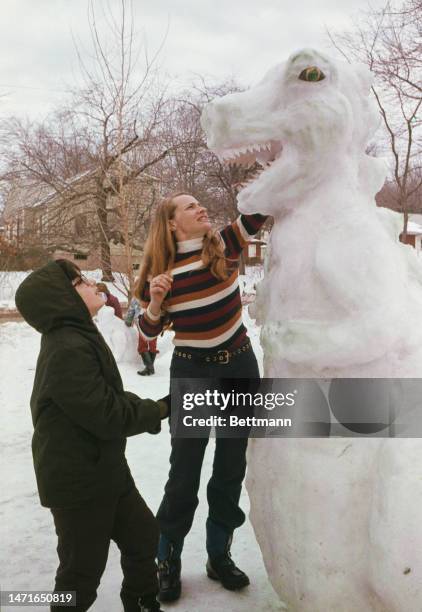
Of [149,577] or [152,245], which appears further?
[152,245]

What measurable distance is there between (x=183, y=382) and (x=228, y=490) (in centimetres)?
57

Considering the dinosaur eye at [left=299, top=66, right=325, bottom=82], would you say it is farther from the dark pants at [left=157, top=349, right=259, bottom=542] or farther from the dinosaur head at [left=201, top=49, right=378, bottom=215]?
the dark pants at [left=157, top=349, right=259, bottom=542]

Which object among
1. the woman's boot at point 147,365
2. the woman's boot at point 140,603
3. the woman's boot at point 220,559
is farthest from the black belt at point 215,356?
the woman's boot at point 147,365

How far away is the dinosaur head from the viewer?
80.5 inches

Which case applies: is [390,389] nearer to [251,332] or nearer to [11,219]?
[251,332]

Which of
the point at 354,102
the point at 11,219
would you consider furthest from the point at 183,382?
the point at 11,219

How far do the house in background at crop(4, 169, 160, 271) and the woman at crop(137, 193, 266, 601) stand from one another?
18.7 feet

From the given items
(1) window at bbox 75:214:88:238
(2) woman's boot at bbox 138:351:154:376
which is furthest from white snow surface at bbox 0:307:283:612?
(1) window at bbox 75:214:88:238

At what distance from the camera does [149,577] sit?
237 cm

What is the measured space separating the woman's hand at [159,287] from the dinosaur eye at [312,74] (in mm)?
991

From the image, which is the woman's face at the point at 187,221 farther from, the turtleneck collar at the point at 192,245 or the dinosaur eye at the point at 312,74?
the dinosaur eye at the point at 312,74

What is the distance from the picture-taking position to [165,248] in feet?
8.69

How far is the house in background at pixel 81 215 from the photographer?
981 centimetres

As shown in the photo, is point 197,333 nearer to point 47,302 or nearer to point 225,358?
point 225,358
